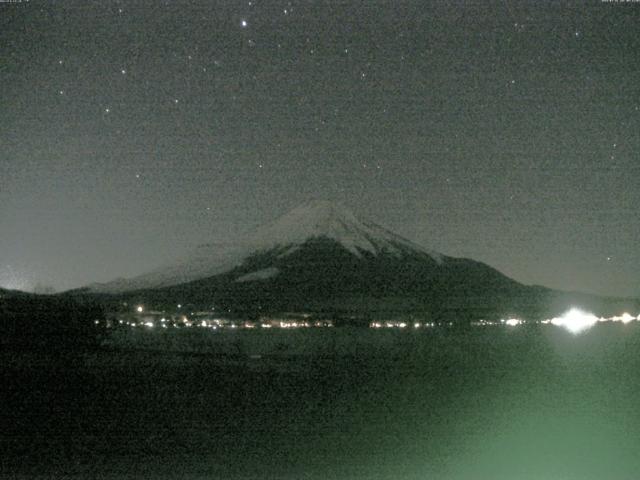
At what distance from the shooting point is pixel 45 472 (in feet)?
32.4

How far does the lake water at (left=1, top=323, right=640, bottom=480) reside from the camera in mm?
10312

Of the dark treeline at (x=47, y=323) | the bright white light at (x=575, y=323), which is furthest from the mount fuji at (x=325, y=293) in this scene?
the dark treeline at (x=47, y=323)

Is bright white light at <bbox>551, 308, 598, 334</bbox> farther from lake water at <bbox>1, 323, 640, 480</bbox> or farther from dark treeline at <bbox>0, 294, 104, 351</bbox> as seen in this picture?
lake water at <bbox>1, 323, 640, 480</bbox>

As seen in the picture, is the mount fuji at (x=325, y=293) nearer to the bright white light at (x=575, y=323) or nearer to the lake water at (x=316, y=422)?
the bright white light at (x=575, y=323)

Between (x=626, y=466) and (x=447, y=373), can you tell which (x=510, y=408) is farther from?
(x=447, y=373)

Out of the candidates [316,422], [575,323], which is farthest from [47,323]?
[575,323]

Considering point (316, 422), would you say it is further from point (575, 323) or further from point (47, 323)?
point (575, 323)

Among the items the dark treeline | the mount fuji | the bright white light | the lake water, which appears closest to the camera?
the lake water

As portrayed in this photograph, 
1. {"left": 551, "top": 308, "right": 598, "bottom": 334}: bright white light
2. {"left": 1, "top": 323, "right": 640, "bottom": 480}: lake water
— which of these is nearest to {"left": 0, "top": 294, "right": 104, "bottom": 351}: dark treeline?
{"left": 1, "top": 323, "right": 640, "bottom": 480}: lake water

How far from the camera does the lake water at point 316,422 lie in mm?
10312

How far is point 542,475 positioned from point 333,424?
15.3 ft

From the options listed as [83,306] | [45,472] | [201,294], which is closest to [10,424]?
[45,472]

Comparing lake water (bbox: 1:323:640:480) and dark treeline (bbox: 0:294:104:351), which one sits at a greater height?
dark treeline (bbox: 0:294:104:351)

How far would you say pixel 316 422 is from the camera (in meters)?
14.0
